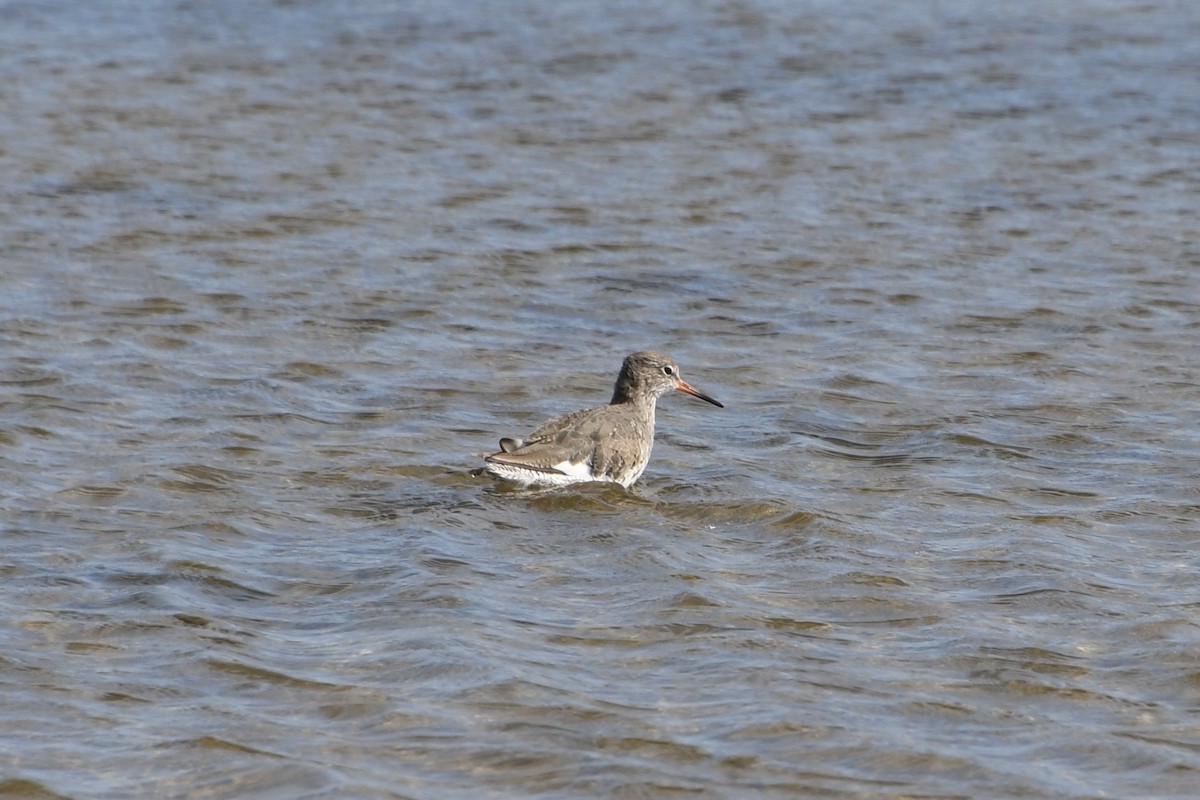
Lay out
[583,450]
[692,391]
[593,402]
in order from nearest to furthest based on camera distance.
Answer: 1. [583,450]
2. [692,391]
3. [593,402]

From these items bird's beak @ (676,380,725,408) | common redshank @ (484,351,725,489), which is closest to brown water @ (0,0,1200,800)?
common redshank @ (484,351,725,489)

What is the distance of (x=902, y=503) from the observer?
10.9 meters

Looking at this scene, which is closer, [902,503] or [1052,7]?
[902,503]

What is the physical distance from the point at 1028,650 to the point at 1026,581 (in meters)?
1.00

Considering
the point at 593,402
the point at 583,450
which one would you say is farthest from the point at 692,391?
the point at 583,450

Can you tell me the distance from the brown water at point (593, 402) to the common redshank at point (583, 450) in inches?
7.1

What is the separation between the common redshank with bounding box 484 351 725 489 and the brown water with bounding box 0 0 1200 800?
18cm

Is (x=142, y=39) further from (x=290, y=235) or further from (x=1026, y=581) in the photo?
(x=1026, y=581)

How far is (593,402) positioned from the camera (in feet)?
43.5

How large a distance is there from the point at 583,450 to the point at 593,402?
6.86ft

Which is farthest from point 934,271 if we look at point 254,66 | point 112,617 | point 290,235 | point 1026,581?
point 254,66

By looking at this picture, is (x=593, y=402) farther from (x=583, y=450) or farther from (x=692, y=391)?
(x=583, y=450)

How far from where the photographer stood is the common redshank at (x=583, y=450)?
10914 millimetres

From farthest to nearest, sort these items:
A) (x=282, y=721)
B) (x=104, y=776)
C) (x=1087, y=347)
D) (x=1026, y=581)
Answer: (x=1087, y=347), (x=1026, y=581), (x=282, y=721), (x=104, y=776)
